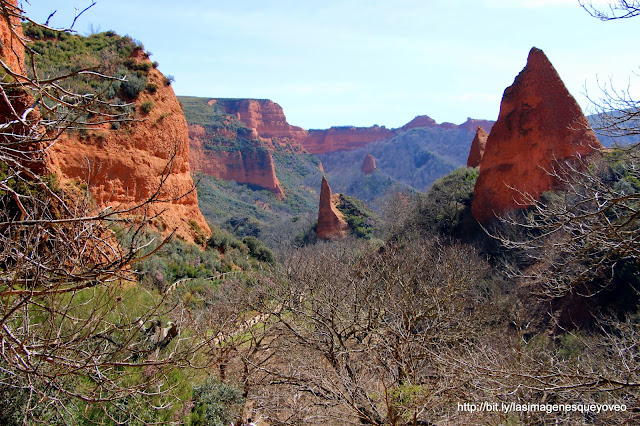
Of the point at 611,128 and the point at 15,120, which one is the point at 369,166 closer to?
the point at 611,128

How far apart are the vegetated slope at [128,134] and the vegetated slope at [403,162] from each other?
145 feet

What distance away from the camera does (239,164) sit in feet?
234

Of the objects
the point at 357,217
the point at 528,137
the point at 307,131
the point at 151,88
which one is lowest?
the point at 357,217

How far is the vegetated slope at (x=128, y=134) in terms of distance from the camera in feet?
58.7

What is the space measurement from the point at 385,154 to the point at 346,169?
857cm

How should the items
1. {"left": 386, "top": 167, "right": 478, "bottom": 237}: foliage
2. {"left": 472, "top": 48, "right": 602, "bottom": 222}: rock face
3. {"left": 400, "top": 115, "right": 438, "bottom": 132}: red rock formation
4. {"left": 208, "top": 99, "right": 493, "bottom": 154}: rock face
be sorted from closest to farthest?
{"left": 472, "top": 48, "right": 602, "bottom": 222}: rock face → {"left": 386, "top": 167, "right": 478, "bottom": 237}: foliage → {"left": 208, "top": 99, "right": 493, "bottom": 154}: rock face → {"left": 400, "top": 115, "right": 438, "bottom": 132}: red rock formation

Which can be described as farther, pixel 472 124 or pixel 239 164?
pixel 472 124

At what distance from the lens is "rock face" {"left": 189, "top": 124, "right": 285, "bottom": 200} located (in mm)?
68938

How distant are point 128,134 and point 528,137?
Answer: 19999mm

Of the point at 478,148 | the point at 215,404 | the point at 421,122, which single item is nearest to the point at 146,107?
the point at 215,404

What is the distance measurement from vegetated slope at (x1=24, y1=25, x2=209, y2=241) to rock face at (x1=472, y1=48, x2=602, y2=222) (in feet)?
52.2

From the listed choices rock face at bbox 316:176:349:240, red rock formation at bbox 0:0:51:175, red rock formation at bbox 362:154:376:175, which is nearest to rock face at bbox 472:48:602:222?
rock face at bbox 316:176:349:240

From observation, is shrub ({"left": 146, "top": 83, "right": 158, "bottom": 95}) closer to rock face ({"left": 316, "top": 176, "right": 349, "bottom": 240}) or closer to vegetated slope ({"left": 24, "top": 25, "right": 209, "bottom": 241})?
vegetated slope ({"left": 24, "top": 25, "right": 209, "bottom": 241})

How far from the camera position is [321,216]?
1580 inches
